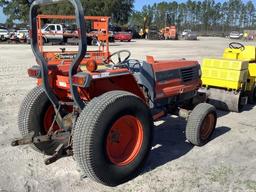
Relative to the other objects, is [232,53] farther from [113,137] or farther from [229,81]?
[113,137]

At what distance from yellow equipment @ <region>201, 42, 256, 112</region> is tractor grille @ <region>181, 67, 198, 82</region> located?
45.3 inches

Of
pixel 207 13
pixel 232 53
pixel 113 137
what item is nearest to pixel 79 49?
pixel 113 137

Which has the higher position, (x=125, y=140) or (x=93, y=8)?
(x=93, y=8)

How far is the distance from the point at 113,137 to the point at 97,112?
51 cm

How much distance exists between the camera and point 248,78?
25.4ft

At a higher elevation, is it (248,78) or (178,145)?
(248,78)

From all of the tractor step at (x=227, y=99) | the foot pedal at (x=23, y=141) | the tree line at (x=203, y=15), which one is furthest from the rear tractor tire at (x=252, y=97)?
the tree line at (x=203, y=15)

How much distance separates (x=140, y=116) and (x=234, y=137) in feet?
7.65

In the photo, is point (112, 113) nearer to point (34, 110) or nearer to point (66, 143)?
point (66, 143)

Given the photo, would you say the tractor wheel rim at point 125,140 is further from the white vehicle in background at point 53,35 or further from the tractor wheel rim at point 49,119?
the white vehicle in background at point 53,35

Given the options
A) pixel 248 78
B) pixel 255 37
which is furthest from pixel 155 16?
pixel 248 78

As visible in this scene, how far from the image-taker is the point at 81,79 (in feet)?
11.8

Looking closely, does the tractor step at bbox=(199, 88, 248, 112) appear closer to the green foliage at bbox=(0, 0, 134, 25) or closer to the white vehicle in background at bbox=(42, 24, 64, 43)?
the white vehicle in background at bbox=(42, 24, 64, 43)

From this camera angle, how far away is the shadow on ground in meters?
4.66
